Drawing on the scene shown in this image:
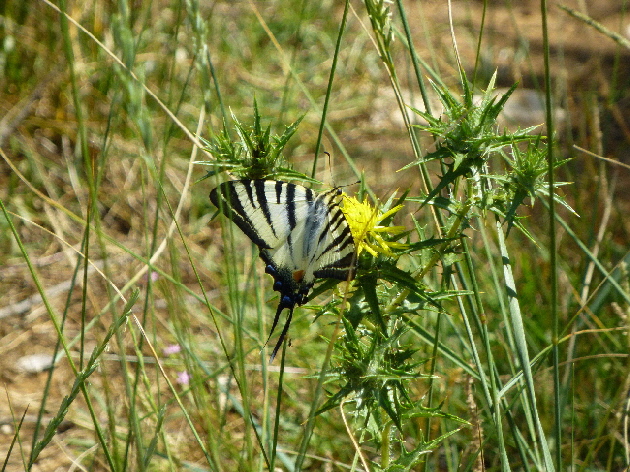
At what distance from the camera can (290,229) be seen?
→ 5.78ft

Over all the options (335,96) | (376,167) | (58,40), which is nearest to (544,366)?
(376,167)

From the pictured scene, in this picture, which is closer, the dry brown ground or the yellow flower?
the yellow flower

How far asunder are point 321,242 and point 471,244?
5.29 ft

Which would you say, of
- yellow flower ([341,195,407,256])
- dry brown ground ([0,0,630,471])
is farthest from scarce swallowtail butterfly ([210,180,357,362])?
dry brown ground ([0,0,630,471])

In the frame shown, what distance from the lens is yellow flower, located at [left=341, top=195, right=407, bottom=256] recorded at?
1.50 m

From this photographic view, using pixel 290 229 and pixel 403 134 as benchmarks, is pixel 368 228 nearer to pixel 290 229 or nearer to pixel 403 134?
pixel 290 229

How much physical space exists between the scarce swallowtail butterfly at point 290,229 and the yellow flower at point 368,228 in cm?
4

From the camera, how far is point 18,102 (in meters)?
3.71

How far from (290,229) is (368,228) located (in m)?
0.31

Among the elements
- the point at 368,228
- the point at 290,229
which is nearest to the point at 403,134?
the point at 290,229

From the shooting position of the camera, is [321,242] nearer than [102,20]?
Yes

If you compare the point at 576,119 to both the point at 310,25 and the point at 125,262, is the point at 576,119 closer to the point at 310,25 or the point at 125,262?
the point at 310,25

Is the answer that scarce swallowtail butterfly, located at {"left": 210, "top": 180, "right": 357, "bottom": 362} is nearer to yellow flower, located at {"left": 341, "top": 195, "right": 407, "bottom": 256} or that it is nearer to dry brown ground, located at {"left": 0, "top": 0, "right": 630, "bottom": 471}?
yellow flower, located at {"left": 341, "top": 195, "right": 407, "bottom": 256}

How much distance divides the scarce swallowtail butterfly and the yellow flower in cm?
4
